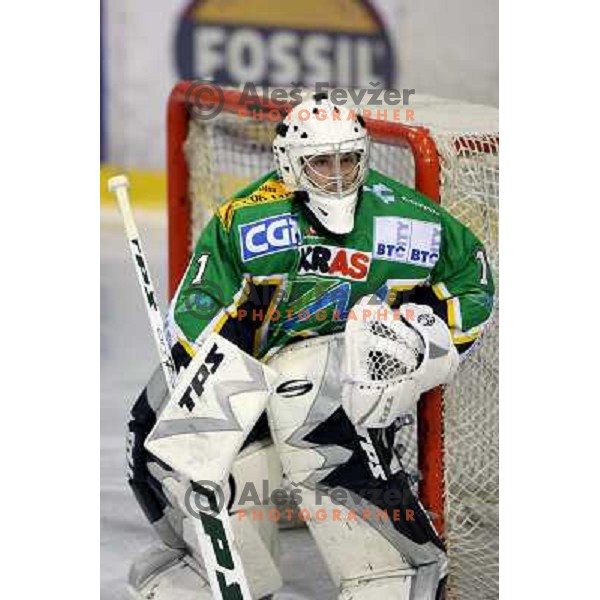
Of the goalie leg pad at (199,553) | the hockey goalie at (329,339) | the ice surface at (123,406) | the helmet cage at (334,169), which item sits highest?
the helmet cage at (334,169)

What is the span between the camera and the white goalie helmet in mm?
2125

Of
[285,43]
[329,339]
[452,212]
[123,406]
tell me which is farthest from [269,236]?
[285,43]

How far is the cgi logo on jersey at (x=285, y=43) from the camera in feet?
17.9

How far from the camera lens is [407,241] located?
220 cm

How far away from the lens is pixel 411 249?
221cm

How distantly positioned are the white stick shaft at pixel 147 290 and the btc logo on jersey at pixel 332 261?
0.72 ft

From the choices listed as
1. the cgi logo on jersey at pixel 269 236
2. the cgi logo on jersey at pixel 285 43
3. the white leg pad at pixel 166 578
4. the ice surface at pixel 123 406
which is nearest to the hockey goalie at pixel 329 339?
the cgi logo on jersey at pixel 269 236

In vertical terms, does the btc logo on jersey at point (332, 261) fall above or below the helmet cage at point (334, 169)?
below

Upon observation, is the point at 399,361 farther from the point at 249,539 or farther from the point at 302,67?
the point at 302,67

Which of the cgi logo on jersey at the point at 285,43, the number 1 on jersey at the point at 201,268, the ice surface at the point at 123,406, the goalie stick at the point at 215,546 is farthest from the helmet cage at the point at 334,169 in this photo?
the cgi logo on jersey at the point at 285,43

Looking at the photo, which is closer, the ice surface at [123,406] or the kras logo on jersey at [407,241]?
the kras logo on jersey at [407,241]

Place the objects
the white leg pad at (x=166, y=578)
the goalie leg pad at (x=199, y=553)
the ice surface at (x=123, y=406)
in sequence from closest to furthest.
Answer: the goalie leg pad at (x=199, y=553)
the white leg pad at (x=166, y=578)
the ice surface at (x=123, y=406)

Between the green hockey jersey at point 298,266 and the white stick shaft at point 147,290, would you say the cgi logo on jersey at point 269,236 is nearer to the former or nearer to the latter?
the green hockey jersey at point 298,266

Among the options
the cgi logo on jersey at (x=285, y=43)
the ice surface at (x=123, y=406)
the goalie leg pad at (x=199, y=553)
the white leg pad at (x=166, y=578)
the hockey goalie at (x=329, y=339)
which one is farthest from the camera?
the cgi logo on jersey at (x=285, y=43)
